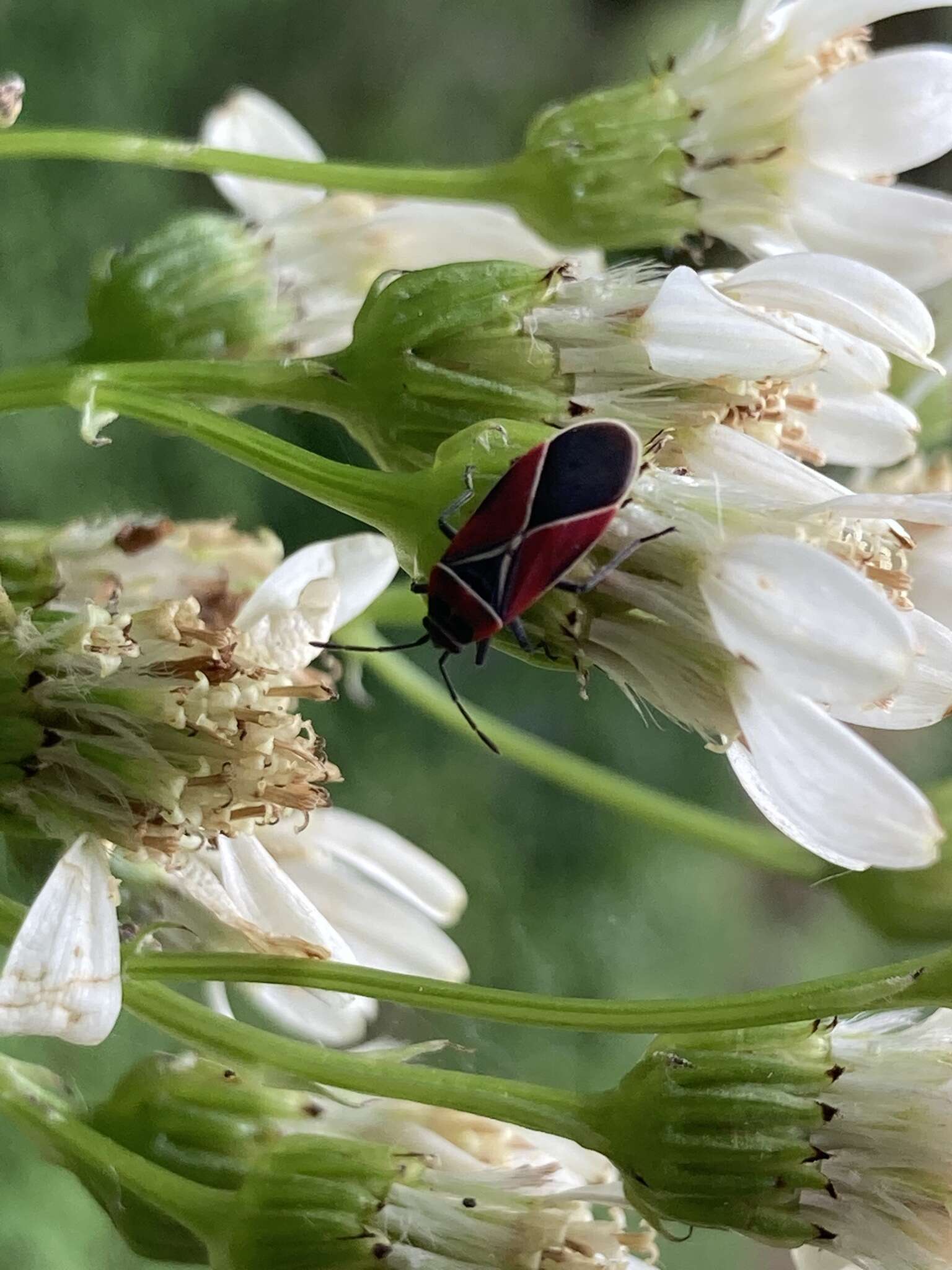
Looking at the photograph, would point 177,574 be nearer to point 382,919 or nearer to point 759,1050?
point 382,919

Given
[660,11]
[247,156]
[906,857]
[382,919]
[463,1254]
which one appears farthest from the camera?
[660,11]

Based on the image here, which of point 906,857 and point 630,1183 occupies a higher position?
point 906,857

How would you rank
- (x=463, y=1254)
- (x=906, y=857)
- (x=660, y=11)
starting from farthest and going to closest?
(x=660, y=11) < (x=463, y=1254) < (x=906, y=857)

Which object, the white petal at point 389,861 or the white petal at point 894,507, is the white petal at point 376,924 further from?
the white petal at point 894,507

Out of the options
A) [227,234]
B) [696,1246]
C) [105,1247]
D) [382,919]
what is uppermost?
[227,234]

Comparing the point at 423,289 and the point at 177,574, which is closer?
the point at 423,289

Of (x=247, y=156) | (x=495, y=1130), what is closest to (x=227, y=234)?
(x=247, y=156)

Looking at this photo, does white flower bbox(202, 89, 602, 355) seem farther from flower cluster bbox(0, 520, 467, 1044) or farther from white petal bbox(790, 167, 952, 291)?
flower cluster bbox(0, 520, 467, 1044)
